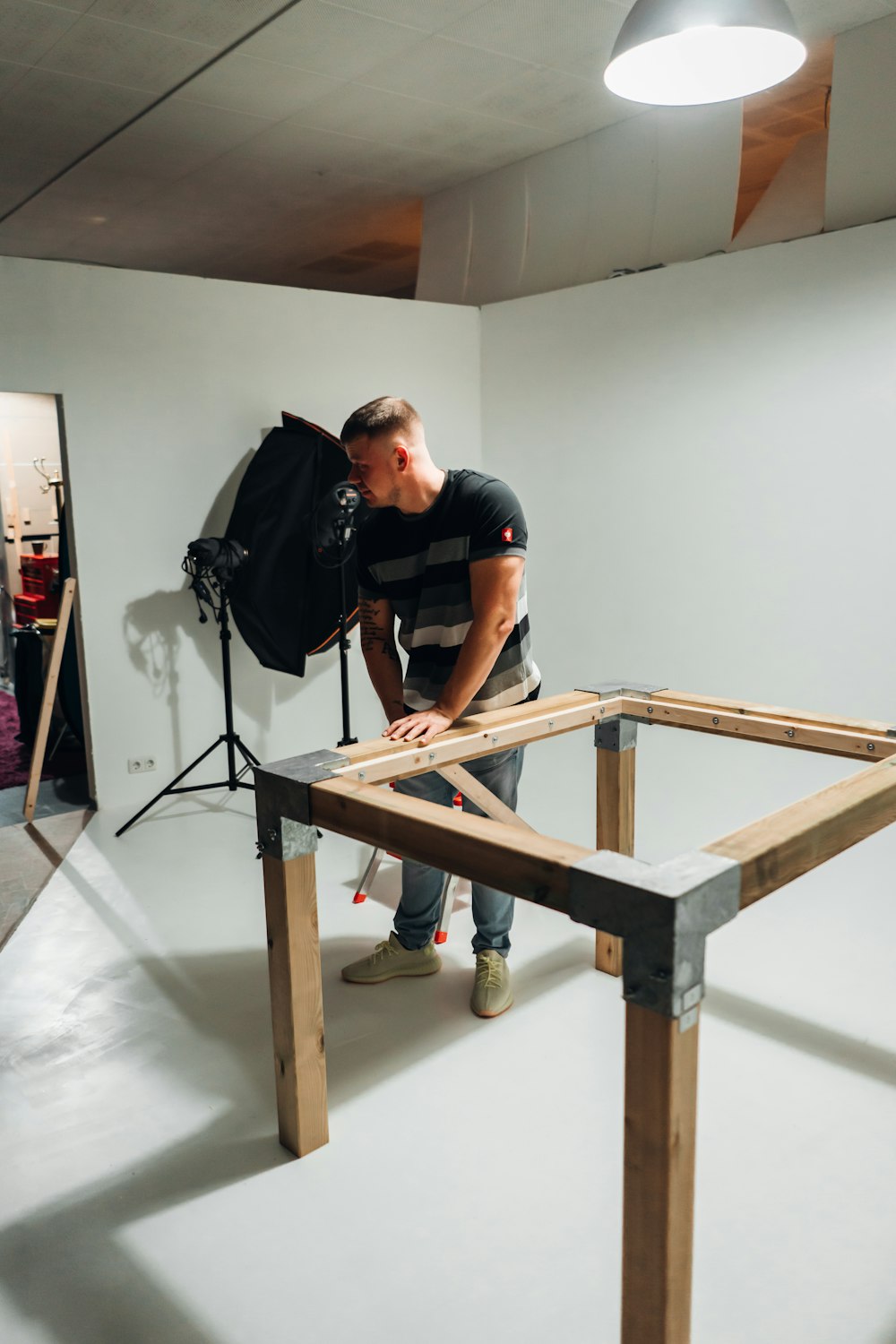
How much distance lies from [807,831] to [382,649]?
4.36ft

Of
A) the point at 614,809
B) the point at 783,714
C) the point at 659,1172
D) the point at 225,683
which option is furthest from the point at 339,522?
the point at 659,1172

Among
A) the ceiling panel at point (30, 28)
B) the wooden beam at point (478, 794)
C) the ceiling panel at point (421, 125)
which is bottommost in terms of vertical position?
the wooden beam at point (478, 794)

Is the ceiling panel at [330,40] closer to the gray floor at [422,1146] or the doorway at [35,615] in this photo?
the doorway at [35,615]

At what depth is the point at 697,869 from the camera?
4.37 ft

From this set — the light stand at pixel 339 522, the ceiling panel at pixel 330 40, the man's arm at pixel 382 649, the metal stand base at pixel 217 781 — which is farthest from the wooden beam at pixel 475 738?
the ceiling panel at pixel 330 40

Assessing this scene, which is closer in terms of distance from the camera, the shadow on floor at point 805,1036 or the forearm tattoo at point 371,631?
the shadow on floor at point 805,1036

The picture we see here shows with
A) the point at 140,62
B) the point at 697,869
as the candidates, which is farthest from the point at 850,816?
the point at 140,62

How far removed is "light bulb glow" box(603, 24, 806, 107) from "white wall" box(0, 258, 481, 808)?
243 cm

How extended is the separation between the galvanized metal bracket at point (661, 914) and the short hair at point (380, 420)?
124 cm

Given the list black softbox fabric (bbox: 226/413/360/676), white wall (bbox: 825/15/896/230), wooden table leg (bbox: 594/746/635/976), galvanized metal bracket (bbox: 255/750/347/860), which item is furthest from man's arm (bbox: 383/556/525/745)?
white wall (bbox: 825/15/896/230)

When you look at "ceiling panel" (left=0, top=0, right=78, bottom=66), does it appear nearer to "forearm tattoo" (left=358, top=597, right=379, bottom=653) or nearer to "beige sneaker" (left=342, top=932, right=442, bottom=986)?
Answer: "forearm tattoo" (left=358, top=597, right=379, bottom=653)

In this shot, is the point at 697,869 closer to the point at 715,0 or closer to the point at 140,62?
the point at 715,0

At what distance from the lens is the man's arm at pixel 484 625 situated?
2270 millimetres

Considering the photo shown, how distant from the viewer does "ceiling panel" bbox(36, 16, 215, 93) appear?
3.48 meters
